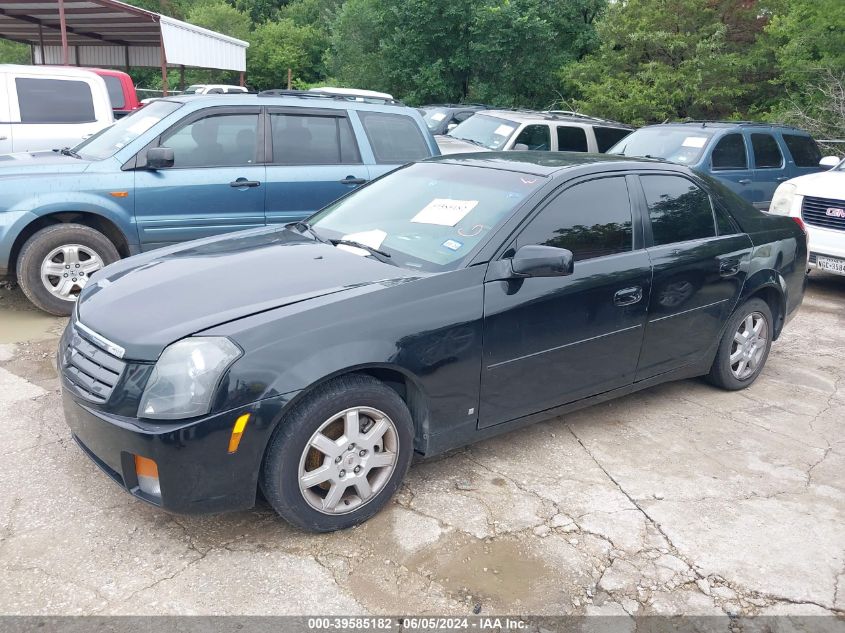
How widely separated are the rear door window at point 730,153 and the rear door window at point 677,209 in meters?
5.25

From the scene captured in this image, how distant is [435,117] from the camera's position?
14367 mm

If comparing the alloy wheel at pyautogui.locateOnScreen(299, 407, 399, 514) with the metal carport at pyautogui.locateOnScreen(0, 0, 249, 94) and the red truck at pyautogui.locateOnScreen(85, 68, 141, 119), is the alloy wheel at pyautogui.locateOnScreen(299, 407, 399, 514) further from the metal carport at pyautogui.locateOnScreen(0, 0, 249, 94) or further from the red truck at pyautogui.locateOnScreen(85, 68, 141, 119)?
the metal carport at pyautogui.locateOnScreen(0, 0, 249, 94)

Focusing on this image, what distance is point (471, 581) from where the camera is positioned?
3008 millimetres

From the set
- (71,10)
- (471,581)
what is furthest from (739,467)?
(71,10)

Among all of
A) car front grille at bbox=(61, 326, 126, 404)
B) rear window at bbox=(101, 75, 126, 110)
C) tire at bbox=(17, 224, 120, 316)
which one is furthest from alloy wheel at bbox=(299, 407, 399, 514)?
rear window at bbox=(101, 75, 126, 110)

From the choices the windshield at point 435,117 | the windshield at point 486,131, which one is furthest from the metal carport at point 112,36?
the windshield at point 486,131

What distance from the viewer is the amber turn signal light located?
287 centimetres

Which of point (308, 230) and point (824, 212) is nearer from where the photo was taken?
point (308, 230)

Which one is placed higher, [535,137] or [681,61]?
[681,61]

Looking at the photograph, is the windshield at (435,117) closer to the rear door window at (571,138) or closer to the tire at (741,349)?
the rear door window at (571,138)

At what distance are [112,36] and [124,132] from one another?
1843 centimetres

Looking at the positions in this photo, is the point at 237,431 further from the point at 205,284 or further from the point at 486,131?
the point at 486,131

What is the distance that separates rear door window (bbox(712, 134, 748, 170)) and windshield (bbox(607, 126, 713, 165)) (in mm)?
205

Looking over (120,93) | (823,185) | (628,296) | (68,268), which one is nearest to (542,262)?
(628,296)
